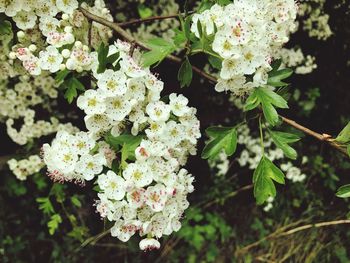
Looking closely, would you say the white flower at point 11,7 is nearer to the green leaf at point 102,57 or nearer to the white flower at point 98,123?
the green leaf at point 102,57

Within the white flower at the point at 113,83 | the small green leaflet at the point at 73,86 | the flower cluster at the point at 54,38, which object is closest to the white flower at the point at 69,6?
the flower cluster at the point at 54,38

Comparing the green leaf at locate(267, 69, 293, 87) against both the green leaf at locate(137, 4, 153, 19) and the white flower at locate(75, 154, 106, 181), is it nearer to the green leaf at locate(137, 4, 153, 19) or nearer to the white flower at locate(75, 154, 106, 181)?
the white flower at locate(75, 154, 106, 181)

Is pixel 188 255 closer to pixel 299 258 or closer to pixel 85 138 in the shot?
pixel 299 258

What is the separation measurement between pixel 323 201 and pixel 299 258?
0.58m

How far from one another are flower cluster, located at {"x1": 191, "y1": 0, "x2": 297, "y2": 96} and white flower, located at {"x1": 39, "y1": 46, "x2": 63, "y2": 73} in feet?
1.54

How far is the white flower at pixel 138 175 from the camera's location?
1.54 meters

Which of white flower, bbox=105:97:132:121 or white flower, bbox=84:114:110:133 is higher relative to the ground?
white flower, bbox=105:97:132:121

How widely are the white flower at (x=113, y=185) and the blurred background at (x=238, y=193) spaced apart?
1425mm

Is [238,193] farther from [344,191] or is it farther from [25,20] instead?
[25,20]

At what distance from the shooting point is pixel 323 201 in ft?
12.8

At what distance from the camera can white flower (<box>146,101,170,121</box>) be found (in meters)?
1.63

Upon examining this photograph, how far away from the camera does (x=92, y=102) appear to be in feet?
5.42

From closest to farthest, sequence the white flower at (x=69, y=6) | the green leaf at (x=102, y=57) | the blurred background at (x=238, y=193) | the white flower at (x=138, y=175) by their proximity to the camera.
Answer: the white flower at (x=138, y=175), the green leaf at (x=102, y=57), the white flower at (x=69, y=6), the blurred background at (x=238, y=193)

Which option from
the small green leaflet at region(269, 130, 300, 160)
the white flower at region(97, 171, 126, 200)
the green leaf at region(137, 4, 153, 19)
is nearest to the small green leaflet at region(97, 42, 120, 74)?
the white flower at region(97, 171, 126, 200)
